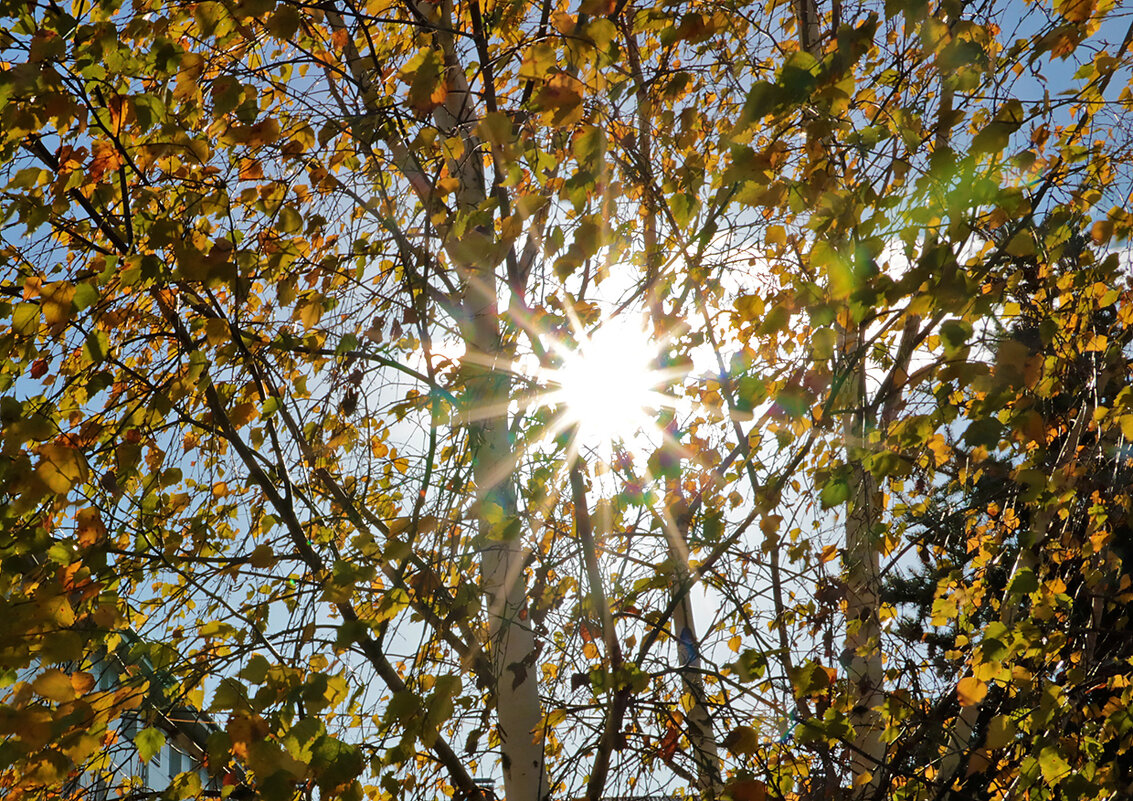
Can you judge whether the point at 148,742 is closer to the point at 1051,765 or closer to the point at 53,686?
the point at 53,686

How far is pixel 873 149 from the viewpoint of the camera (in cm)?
171

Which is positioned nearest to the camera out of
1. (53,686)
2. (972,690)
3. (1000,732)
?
(53,686)

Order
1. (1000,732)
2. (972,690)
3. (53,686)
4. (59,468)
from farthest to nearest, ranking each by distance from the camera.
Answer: (972,690) → (1000,732) → (59,468) → (53,686)

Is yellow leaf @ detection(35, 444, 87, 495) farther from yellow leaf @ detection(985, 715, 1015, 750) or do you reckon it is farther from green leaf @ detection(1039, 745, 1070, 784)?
green leaf @ detection(1039, 745, 1070, 784)

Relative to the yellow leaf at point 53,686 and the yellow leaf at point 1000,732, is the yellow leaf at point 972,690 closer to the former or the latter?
the yellow leaf at point 1000,732

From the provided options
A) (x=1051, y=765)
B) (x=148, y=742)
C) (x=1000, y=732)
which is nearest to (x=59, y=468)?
(x=148, y=742)

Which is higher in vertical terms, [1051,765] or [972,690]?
[972,690]

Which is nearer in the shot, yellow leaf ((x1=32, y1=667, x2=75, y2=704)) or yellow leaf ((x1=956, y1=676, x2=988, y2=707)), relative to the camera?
yellow leaf ((x1=32, y1=667, x2=75, y2=704))

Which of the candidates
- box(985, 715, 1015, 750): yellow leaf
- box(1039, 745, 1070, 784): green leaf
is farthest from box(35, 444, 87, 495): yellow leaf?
box(1039, 745, 1070, 784): green leaf

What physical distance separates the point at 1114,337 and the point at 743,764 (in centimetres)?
218

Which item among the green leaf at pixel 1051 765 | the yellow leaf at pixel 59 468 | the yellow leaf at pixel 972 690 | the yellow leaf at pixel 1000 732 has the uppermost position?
the yellow leaf at pixel 59 468

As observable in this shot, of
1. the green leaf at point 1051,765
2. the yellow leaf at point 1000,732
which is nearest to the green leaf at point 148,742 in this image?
the yellow leaf at point 1000,732

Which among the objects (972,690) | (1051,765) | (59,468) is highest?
(59,468)

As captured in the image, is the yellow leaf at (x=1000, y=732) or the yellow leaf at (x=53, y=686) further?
the yellow leaf at (x=1000, y=732)
